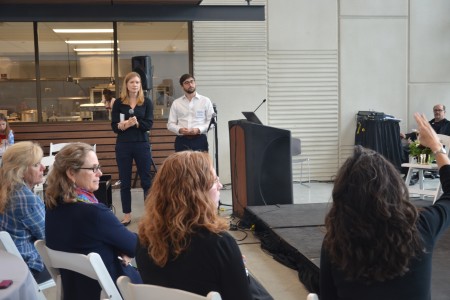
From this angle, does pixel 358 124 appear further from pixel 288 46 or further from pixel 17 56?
pixel 17 56

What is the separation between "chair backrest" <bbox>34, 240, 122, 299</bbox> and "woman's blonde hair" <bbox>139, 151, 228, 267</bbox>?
0.25m

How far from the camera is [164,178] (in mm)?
2100

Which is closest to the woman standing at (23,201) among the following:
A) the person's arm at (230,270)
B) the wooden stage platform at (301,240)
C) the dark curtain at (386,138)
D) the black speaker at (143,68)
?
the person's arm at (230,270)

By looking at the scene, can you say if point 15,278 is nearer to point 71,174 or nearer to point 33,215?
point 71,174

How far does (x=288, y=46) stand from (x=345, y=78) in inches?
45.3

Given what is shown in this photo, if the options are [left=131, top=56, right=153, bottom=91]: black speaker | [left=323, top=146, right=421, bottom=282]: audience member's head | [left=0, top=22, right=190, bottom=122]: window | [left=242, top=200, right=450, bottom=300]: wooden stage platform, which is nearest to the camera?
[left=323, top=146, right=421, bottom=282]: audience member's head

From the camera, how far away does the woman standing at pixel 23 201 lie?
310 cm

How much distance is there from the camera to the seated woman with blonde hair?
1.97m

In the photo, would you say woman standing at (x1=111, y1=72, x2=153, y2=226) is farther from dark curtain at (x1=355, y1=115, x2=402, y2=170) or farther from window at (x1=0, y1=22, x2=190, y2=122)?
dark curtain at (x1=355, y1=115, x2=402, y2=170)

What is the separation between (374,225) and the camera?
6.11 feet

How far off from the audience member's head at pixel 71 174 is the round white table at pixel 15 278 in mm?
299

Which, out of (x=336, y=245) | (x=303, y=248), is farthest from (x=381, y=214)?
(x=303, y=248)

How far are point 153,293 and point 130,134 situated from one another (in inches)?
176

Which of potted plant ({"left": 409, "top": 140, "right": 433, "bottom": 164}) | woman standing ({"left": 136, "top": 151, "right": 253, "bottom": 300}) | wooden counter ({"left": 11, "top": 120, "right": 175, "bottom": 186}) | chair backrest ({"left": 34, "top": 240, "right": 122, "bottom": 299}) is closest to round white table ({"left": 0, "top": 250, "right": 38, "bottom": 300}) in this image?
chair backrest ({"left": 34, "top": 240, "right": 122, "bottom": 299})
